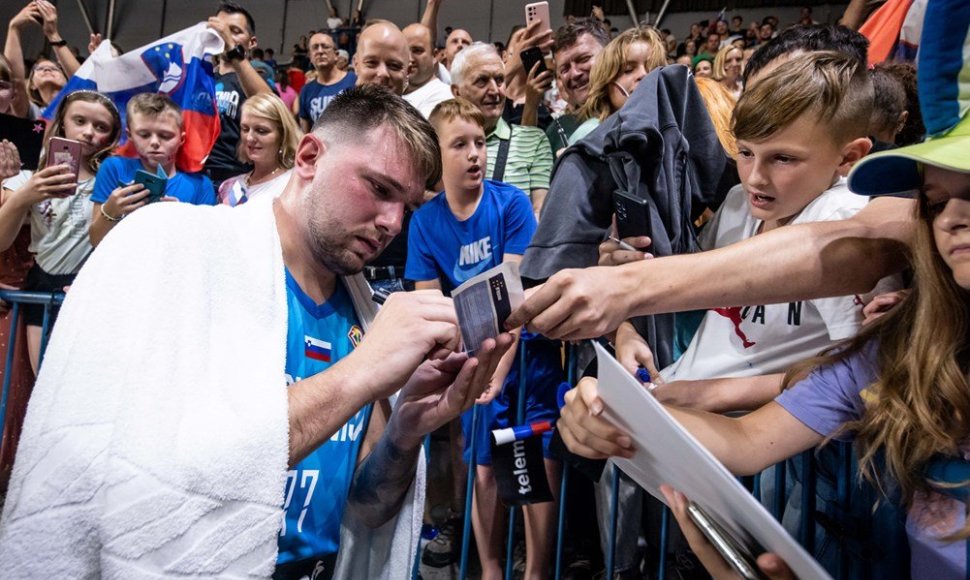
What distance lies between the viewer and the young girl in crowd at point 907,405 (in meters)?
1.27

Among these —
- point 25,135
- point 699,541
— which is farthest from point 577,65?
point 25,135

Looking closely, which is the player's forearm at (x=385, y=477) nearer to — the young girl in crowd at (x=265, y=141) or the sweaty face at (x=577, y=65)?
the sweaty face at (x=577, y=65)

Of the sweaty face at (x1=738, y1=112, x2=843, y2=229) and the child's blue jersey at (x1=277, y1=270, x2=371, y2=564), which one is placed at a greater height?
the sweaty face at (x1=738, y1=112, x2=843, y2=229)

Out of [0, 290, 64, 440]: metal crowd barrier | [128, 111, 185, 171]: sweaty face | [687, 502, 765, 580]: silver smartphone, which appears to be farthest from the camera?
[128, 111, 185, 171]: sweaty face

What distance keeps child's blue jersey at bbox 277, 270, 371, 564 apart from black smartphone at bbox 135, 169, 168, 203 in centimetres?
205

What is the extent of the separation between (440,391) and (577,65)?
2327 millimetres

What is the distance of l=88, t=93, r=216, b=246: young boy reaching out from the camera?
3.78m

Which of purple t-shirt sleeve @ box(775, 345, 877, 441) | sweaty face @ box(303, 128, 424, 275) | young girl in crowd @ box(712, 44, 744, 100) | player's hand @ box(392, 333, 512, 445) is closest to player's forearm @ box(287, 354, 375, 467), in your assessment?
player's hand @ box(392, 333, 512, 445)

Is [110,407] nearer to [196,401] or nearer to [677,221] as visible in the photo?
[196,401]

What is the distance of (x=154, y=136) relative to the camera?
405 cm

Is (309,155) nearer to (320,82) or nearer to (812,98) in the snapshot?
(812,98)

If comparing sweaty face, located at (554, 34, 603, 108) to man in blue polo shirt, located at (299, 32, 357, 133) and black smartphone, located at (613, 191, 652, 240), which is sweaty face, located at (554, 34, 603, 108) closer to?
black smartphone, located at (613, 191, 652, 240)

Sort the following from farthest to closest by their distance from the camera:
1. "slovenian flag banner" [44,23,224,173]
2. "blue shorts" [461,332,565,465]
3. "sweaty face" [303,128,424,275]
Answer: "slovenian flag banner" [44,23,224,173], "blue shorts" [461,332,565,465], "sweaty face" [303,128,424,275]

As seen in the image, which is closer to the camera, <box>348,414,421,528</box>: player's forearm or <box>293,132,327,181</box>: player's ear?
<box>348,414,421,528</box>: player's forearm
